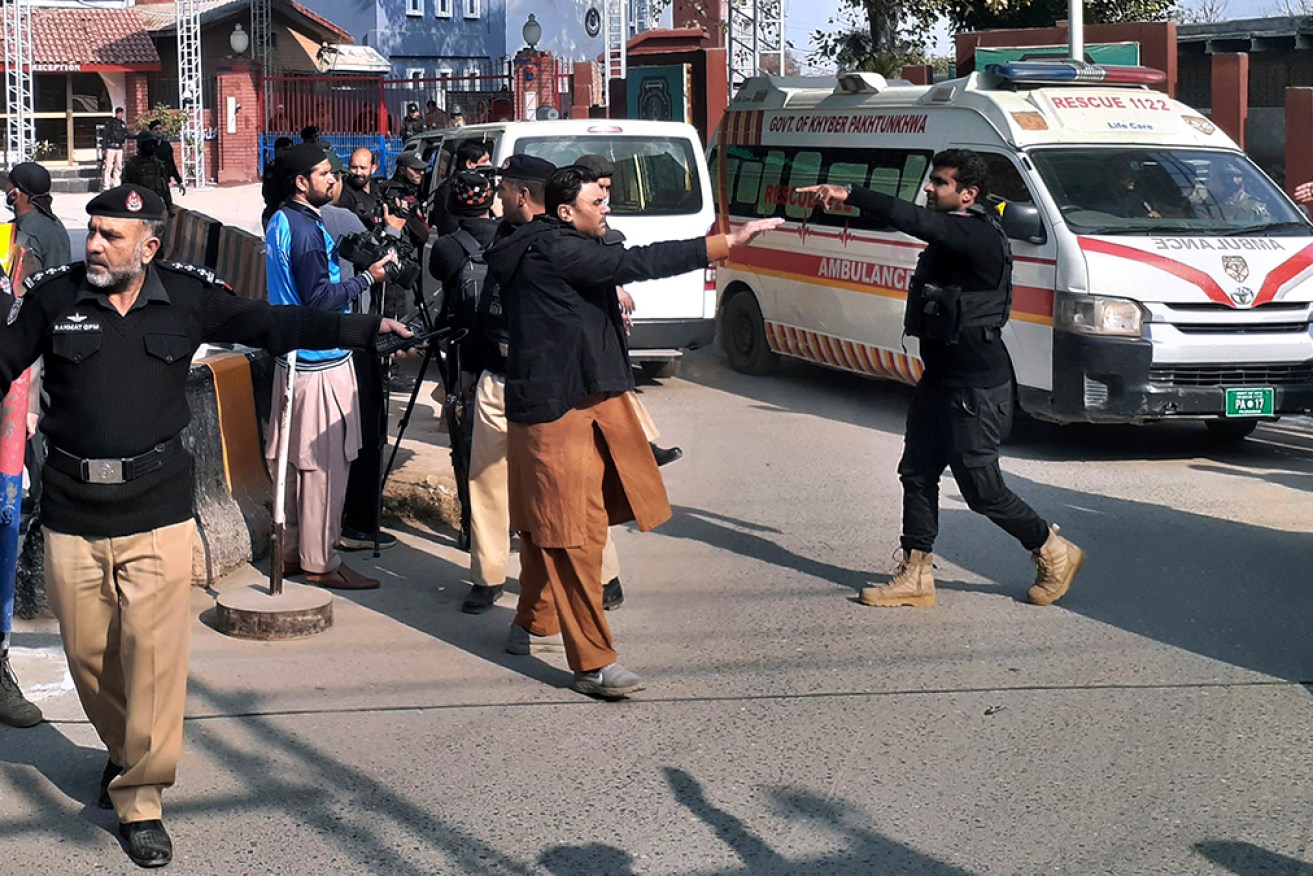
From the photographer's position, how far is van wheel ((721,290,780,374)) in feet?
45.2

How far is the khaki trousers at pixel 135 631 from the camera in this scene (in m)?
4.86

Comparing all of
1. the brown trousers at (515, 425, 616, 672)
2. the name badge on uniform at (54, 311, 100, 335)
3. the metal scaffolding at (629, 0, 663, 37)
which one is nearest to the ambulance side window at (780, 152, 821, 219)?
the brown trousers at (515, 425, 616, 672)

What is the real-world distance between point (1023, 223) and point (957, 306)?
3.25 m

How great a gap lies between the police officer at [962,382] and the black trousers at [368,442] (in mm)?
2441

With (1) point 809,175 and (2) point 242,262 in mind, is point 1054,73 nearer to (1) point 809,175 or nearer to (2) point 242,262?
(1) point 809,175

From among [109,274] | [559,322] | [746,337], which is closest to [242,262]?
[746,337]

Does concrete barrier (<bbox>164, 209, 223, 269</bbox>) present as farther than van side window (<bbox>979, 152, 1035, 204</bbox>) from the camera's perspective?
Yes

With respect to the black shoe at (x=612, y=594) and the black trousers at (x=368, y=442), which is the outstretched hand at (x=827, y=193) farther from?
the black trousers at (x=368, y=442)

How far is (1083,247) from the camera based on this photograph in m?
10.2

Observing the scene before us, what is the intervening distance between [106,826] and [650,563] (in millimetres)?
3634

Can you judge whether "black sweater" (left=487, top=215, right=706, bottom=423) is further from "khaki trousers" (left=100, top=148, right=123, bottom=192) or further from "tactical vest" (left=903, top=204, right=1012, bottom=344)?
"khaki trousers" (left=100, top=148, right=123, bottom=192)

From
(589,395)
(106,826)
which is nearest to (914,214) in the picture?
(589,395)

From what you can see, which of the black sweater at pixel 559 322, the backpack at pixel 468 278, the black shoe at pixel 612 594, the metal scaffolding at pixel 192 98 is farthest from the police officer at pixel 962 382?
the metal scaffolding at pixel 192 98

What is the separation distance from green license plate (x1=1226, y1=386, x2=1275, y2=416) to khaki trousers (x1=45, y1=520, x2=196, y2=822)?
6931 mm
